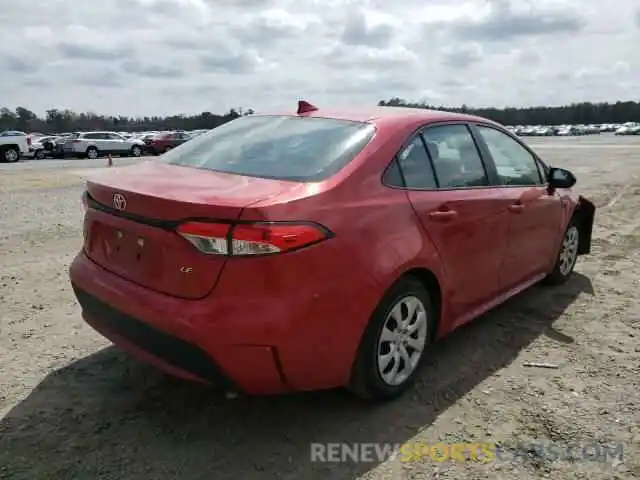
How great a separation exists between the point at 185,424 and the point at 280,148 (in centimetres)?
156

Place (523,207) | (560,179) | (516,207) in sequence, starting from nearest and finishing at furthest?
(516,207), (523,207), (560,179)

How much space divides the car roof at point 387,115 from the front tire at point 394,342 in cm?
96

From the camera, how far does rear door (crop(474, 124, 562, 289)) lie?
161 inches

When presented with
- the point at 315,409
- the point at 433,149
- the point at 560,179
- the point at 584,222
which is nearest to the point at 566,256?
the point at 584,222

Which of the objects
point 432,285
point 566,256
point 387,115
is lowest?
point 566,256

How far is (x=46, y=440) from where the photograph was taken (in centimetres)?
278

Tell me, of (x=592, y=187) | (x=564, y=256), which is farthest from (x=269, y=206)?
(x=592, y=187)

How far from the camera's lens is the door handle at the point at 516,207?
403 centimetres

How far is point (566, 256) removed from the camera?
5312 millimetres

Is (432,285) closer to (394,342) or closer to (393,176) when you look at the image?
(394,342)

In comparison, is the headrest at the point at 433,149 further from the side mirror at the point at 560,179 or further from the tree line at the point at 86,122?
the tree line at the point at 86,122

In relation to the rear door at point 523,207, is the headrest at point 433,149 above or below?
above

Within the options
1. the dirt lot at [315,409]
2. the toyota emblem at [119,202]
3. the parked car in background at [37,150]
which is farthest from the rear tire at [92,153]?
the toyota emblem at [119,202]

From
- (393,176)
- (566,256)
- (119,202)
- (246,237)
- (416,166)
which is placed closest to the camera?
(246,237)
